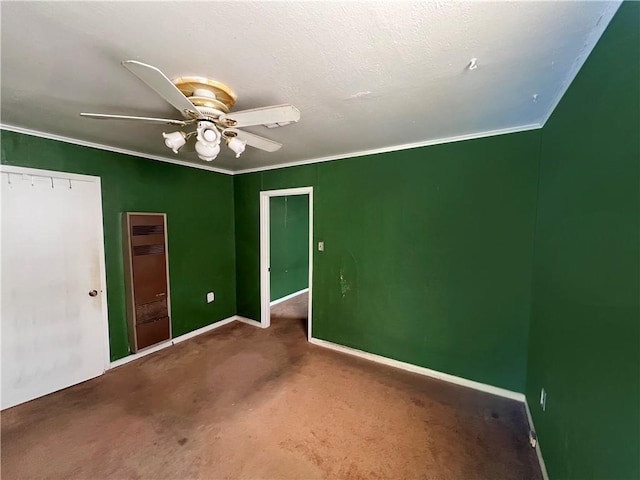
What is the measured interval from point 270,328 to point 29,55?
355 centimetres

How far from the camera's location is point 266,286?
4.01 metres

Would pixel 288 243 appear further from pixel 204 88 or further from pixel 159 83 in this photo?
pixel 159 83

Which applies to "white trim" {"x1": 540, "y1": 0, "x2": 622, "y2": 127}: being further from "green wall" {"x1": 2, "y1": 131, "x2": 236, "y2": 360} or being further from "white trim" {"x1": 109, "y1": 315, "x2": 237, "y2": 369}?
"white trim" {"x1": 109, "y1": 315, "x2": 237, "y2": 369}

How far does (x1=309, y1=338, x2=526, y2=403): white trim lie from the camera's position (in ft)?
7.93

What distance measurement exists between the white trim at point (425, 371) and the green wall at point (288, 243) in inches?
70.7

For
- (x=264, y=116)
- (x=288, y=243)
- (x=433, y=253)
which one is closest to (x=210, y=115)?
(x=264, y=116)

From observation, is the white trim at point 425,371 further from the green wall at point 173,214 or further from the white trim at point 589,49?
the white trim at point 589,49

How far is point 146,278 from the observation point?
3088 millimetres

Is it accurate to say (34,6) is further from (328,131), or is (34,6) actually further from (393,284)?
(393,284)

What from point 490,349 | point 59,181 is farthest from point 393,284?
point 59,181

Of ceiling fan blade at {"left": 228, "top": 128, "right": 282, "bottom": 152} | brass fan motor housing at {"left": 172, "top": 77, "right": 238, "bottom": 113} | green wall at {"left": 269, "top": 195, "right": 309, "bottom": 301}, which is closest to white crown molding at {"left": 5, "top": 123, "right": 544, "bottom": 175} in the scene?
green wall at {"left": 269, "top": 195, "right": 309, "bottom": 301}

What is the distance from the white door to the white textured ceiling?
2.22 ft

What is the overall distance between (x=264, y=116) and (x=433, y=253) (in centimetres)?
204

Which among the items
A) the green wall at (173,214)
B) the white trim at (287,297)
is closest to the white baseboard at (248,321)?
the green wall at (173,214)
